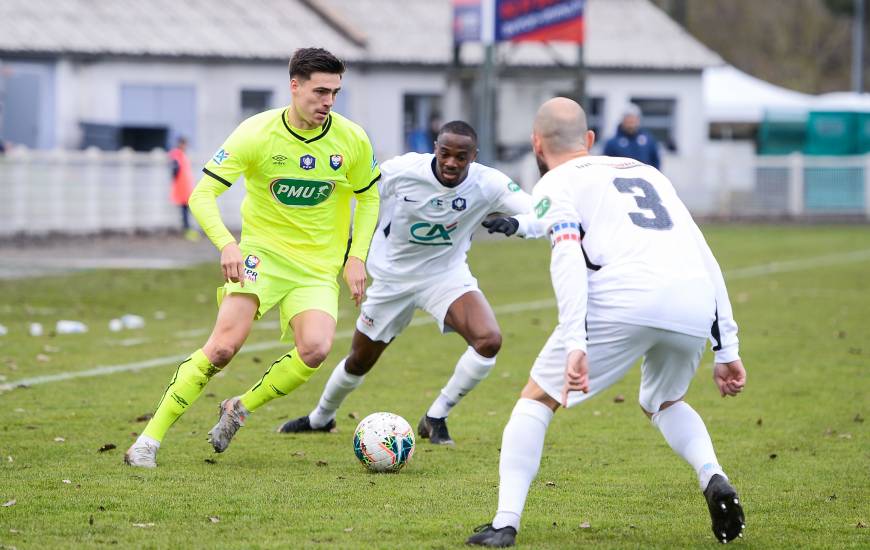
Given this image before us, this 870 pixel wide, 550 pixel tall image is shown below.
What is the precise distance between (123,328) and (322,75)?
743 cm

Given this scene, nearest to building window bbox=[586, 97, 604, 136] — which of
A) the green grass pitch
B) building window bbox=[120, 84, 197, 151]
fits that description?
building window bbox=[120, 84, 197, 151]

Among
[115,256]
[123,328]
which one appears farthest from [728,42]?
[123,328]

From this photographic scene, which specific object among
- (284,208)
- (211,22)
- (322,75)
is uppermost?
(211,22)

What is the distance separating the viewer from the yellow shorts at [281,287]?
781cm

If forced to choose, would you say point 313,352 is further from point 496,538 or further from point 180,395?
point 496,538

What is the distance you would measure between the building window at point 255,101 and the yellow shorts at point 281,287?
29.4 metres

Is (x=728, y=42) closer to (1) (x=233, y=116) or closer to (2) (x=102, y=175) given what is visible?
(1) (x=233, y=116)

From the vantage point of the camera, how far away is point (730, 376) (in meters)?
5.96

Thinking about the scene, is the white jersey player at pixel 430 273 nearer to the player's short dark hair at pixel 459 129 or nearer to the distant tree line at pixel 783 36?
the player's short dark hair at pixel 459 129

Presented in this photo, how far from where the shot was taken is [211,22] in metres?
36.6

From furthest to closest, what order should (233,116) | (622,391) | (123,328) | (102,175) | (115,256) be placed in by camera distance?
1. (233,116)
2. (102,175)
3. (115,256)
4. (123,328)
5. (622,391)

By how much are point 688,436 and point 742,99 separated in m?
39.4

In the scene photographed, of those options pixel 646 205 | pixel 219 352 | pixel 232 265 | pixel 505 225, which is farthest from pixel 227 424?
pixel 646 205

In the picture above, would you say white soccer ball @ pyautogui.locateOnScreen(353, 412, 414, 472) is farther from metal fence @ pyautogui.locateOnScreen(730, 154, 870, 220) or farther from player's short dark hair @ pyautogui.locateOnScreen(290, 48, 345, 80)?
metal fence @ pyautogui.locateOnScreen(730, 154, 870, 220)
